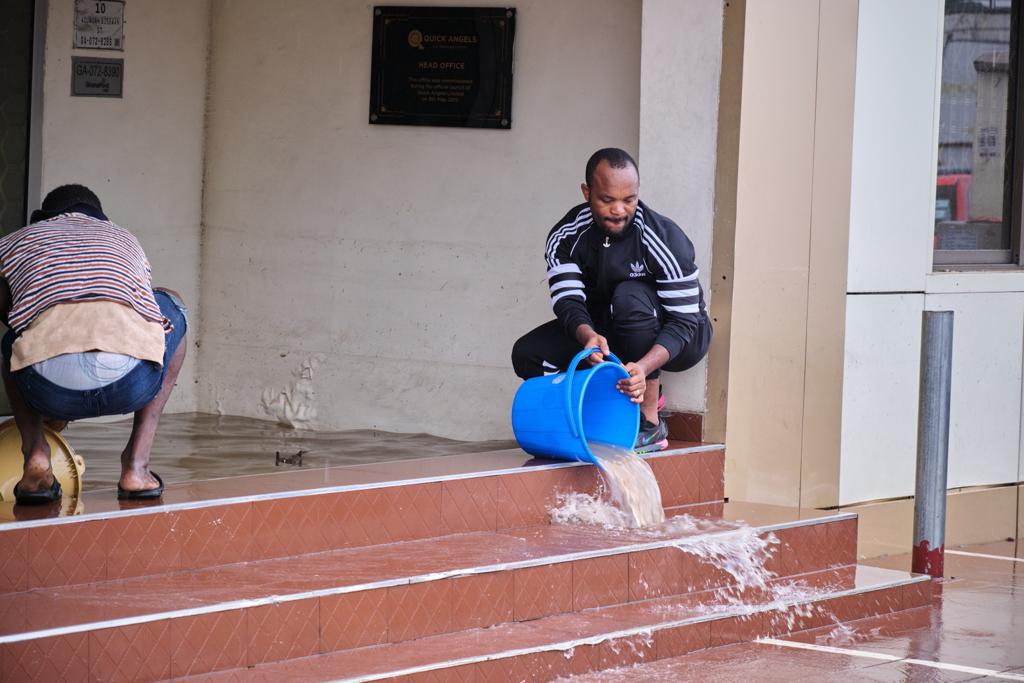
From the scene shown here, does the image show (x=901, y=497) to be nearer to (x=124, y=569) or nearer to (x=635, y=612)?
(x=635, y=612)

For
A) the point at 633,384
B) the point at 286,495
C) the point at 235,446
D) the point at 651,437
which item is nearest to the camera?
the point at 286,495

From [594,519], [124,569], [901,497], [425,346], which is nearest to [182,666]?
[124,569]

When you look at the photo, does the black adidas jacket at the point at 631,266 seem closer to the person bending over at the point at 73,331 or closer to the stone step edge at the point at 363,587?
the stone step edge at the point at 363,587

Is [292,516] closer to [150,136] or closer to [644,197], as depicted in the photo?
[644,197]

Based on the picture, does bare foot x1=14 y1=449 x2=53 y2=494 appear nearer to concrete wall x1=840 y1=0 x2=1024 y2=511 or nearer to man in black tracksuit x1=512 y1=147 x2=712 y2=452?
man in black tracksuit x1=512 y1=147 x2=712 y2=452

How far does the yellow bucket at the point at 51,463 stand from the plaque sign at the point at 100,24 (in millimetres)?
3440

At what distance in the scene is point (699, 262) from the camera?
22.8ft

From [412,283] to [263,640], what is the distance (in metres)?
4.06

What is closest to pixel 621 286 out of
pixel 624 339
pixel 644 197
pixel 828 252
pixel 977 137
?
pixel 624 339

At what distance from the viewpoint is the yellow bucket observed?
4.93m

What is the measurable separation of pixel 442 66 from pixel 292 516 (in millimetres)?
3606

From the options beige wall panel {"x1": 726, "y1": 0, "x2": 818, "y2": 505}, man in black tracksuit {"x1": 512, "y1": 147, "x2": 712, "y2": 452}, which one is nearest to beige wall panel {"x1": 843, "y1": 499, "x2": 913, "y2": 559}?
beige wall panel {"x1": 726, "y1": 0, "x2": 818, "y2": 505}

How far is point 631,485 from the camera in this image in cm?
605

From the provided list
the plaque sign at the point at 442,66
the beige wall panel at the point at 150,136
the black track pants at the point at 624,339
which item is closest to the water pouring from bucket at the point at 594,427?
the black track pants at the point at 624,339
